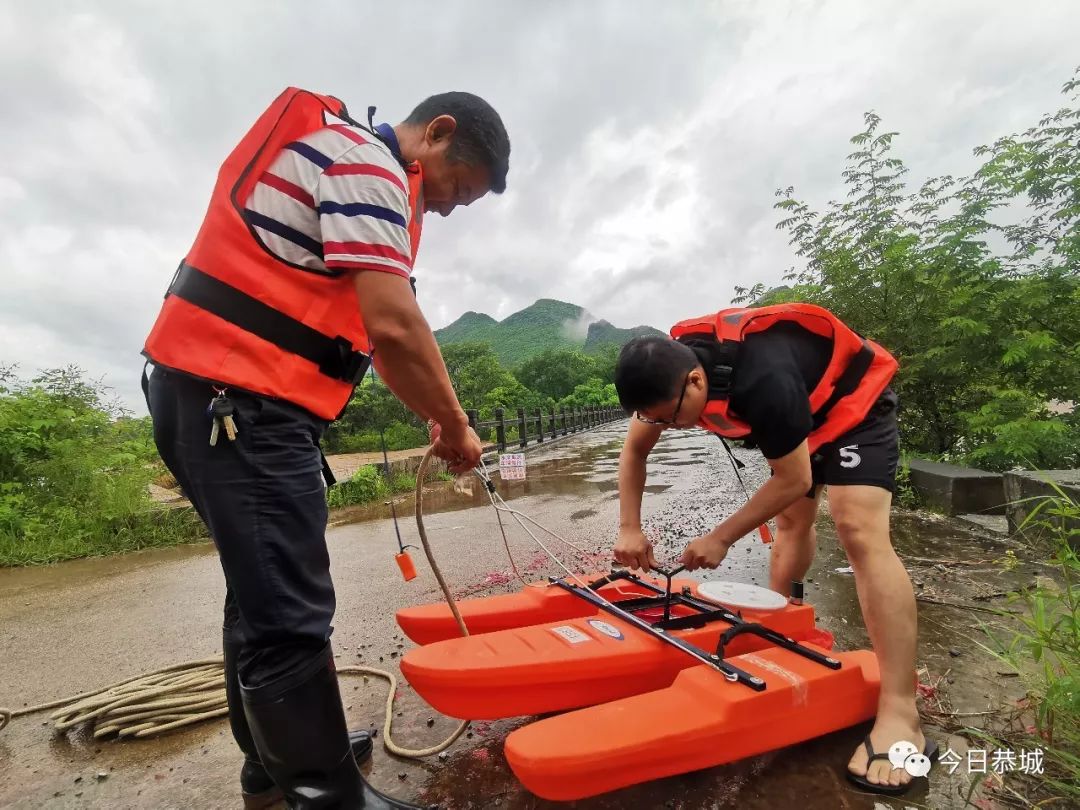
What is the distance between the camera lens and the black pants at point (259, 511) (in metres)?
1.33

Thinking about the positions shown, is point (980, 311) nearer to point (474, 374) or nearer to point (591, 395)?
point (474, 374)

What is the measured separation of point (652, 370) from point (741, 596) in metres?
1.05

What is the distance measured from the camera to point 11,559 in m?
5.38

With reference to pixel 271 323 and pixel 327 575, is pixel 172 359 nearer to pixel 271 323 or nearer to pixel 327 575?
pixel 271 323

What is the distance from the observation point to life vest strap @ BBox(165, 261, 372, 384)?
4.43 feet

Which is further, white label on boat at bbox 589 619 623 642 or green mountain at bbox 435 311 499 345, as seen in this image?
green mountain at bbox 435 311 499 345

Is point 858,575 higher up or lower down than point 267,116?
lower down

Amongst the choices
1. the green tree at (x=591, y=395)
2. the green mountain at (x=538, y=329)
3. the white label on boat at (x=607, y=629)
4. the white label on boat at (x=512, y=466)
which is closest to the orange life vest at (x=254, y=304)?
the white label on boat at (x=607, y=629)

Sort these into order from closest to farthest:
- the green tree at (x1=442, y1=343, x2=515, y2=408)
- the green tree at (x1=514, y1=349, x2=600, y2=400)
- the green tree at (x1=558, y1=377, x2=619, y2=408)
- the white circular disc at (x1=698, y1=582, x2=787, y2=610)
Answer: the white circular disc at (x1=698, y1=582, x2=787, y2=610)
the green tree at (x1=442, y1=343, x2=515, y2=408)
the green tree at (x1=558, y1=377, x2=619, y2=408)
the green tree at (x1=514, y1=349, x2=600, y2=400)

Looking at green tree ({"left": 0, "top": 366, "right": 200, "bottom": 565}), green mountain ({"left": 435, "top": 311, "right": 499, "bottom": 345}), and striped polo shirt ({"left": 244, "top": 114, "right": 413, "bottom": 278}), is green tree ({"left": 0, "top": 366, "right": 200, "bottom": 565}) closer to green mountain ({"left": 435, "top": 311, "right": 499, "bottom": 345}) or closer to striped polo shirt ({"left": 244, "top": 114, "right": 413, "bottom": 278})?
striped polo shirt ({"left": 244, "top": 114, "right": 413, "bottom": 278})

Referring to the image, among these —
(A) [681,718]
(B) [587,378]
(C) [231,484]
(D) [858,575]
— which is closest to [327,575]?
(C) [231,484]

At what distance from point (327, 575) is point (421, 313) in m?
0.73

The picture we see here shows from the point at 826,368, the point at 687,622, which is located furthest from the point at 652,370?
the point at 687,622

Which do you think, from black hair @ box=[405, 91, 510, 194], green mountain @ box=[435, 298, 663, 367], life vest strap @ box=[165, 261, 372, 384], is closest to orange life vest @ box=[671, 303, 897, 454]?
black hair @ box=[405, 91, 510, 194]
